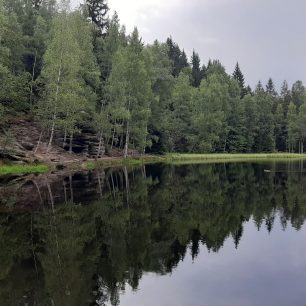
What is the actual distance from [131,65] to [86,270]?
200 ft

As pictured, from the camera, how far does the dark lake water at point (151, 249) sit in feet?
39.1

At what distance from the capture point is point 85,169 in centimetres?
5547

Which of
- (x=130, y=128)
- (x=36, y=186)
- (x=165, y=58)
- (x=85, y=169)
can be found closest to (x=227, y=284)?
(x=36, y=186)

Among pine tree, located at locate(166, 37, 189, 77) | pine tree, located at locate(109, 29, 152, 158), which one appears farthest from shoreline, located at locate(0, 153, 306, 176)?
pine tree, located at locate(166, 37, 189, 77)

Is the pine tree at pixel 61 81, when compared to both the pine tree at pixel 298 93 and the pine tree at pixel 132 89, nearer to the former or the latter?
the pine tree at pixel 132 89

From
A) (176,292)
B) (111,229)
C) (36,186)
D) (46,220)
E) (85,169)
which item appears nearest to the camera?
(176,292)

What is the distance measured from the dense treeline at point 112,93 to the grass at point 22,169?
26.5 feet

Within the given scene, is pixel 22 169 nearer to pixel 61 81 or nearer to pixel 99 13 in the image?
pixel 61 81

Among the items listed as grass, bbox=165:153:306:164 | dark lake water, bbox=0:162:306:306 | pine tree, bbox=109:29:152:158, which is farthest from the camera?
grass, bbox=165:153:306:164

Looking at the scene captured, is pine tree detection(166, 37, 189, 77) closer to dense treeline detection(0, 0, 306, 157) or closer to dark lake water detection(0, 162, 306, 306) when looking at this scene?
dense treeline detection(0, 0, 306, 157)

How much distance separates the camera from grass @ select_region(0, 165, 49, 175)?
4428cm

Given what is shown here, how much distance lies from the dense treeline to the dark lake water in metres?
31.1

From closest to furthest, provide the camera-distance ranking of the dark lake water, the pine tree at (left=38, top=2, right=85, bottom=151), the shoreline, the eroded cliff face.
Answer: the dark lake water < the shoreline < the eroded cliff face < the pine tree at (left=38, top=2, right=85, bottom=151)

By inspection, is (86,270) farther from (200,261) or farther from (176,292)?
(200,261)
